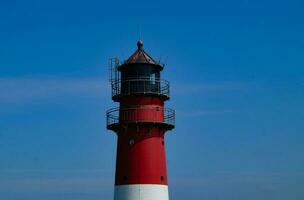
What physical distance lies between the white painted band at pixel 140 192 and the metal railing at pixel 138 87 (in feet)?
15.3

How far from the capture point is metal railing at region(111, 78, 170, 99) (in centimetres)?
4056

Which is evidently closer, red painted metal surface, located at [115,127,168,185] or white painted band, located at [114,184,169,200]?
white painted band, located at [114,184,169,200]

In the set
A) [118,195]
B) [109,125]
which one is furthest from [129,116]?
[118,195]

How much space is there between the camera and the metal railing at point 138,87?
40.6 m

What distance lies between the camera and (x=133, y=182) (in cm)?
3991

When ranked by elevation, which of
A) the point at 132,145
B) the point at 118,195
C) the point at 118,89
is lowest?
the point at 118,195

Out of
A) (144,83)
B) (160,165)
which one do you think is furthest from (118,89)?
(160,165)

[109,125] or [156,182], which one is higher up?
[109,125]

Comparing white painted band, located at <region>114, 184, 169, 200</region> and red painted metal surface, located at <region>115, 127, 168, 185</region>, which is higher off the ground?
red painted metal surface, located at <region>115, 127, 168, 185</region>

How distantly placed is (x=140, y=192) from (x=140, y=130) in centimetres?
315

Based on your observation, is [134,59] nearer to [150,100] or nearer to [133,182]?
[150,100]

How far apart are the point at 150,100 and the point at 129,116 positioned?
134 cm

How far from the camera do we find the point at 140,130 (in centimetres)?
4047

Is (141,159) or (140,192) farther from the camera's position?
(141,159)
